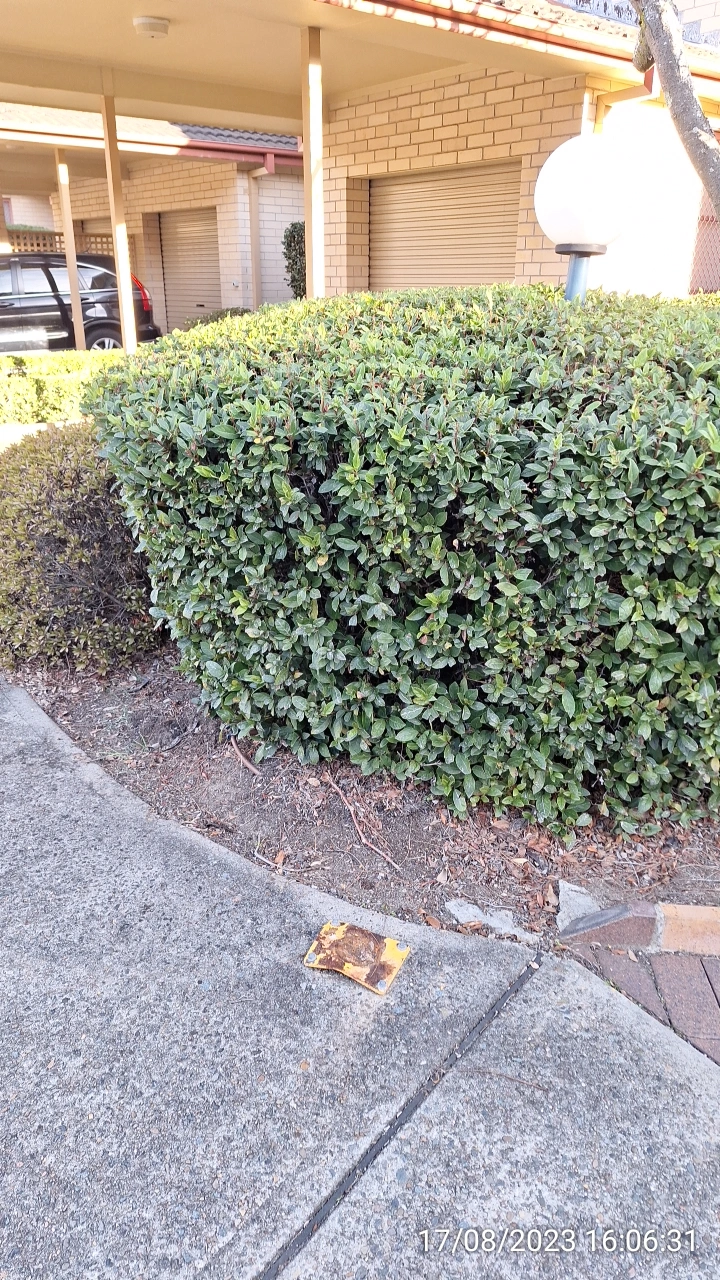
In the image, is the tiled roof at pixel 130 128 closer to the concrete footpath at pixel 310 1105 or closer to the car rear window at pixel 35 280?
the car rear window at pixel 35 280

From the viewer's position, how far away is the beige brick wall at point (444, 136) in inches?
291

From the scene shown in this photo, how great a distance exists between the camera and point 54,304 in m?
12.8

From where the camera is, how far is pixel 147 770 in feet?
10.5

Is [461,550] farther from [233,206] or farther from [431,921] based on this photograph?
[233,206]

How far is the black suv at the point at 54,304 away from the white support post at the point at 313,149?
19.7ft

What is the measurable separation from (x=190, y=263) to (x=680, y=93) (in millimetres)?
13899

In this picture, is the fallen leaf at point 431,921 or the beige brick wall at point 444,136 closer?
the fallen leaf at point 431,921

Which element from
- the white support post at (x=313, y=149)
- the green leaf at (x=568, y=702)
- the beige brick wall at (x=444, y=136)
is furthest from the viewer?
the beige brick wall at (x=444, y=136)

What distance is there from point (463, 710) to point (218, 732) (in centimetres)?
112

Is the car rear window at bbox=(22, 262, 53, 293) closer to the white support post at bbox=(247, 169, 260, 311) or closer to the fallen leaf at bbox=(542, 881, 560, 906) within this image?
the white support post at bbox=(247, 169, 260, 311)

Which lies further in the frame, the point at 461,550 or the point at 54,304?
the point at 54,304

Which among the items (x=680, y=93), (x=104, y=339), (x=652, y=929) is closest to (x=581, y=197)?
(x=680, y=93)

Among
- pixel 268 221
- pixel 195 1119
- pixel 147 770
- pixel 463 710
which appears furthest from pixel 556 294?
pixel 268 221

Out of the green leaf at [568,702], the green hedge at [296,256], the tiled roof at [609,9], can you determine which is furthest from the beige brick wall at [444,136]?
the green leaf at [568,702]
